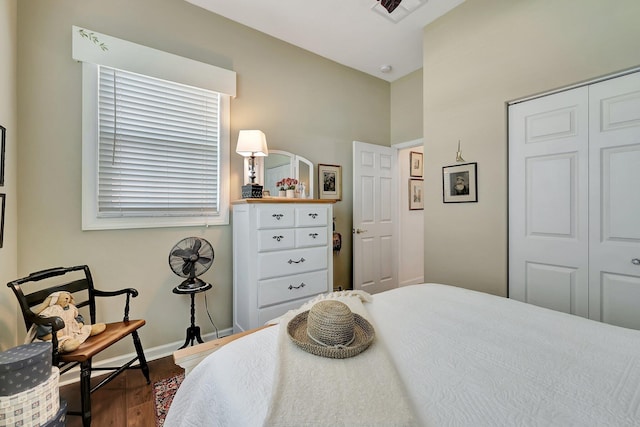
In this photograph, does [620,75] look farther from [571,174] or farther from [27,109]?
[27,109]

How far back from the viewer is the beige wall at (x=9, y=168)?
5.20ft

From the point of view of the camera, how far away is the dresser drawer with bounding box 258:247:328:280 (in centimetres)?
228

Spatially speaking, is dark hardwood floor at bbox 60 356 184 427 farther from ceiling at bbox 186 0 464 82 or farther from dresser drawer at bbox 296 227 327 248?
ceiling at bbox 186 0 464 82

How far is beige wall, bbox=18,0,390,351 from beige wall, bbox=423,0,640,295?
1.30 m

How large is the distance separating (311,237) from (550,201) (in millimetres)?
1881

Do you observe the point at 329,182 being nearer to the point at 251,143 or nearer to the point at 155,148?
the point at 251,143

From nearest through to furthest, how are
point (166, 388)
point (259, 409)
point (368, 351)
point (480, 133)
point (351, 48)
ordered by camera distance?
point (259, 409)
point (368, 351)
point (166, 388)
point (480, 133)
point (351, 48)

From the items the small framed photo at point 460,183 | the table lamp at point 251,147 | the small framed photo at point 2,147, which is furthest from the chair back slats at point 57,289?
the small framed photo at point 460,183

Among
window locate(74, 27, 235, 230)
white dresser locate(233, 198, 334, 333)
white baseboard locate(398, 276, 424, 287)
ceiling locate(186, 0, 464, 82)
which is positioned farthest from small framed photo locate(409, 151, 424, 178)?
window locate(74, 27, 235, 230)

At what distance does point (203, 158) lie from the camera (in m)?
2.46

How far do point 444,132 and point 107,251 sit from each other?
3040 millimetres

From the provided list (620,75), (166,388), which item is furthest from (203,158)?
(620,75)

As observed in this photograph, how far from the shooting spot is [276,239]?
234 cm

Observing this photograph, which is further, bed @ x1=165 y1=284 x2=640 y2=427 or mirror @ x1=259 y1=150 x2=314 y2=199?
mirror @ x1=259 y1=150 x2=314 y2=199
